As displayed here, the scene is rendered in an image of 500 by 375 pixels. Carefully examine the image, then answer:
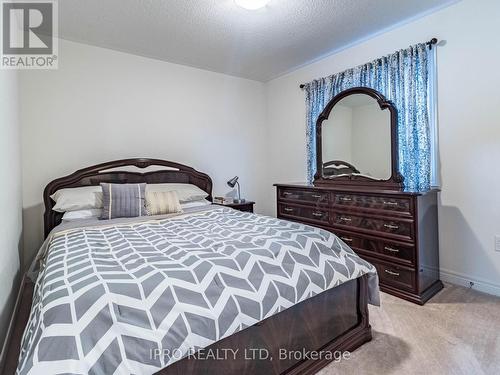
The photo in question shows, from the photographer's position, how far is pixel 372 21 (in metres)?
2.70

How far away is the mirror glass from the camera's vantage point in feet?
9.35

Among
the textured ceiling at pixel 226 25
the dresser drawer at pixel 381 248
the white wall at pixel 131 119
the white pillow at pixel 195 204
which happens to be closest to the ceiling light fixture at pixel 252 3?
the textured ceiling at pixel 226 25

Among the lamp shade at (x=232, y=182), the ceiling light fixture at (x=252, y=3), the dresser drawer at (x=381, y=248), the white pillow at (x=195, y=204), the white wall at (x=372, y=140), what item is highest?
the ceiling light fixture at (x=252, y=3)

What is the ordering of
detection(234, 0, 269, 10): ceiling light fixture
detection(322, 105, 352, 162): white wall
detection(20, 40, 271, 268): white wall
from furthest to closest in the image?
1. detection(322, 105, 352, 162): white wall
2. detection(20, 40, 271, 268): white wall
3. detection(234, 0, 269, 10): ceiling light fixture

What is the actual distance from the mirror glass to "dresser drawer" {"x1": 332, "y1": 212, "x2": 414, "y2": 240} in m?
0.52

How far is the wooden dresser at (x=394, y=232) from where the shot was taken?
2297 mm

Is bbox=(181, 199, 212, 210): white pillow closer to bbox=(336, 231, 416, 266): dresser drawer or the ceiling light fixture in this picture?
bbox=(336, 231, 416, 266): dresser drawer

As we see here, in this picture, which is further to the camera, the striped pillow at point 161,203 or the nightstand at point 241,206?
the nightstand at point 241,206

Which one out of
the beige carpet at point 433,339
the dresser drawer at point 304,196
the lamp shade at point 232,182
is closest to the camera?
the beige carpet at point 433,339

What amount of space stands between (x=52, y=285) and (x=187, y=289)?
0.53 meters

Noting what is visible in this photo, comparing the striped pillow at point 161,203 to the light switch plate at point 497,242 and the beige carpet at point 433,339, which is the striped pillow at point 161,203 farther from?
the light switch plate at point 497,242

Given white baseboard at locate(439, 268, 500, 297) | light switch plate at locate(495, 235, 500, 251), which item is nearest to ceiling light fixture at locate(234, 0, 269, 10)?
light switch plate at locate(495, 235, 500, 251)

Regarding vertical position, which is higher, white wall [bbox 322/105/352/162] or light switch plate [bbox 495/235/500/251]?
white wall [bbox 322/105/352/162]

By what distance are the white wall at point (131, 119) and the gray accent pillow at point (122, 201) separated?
0.74m
